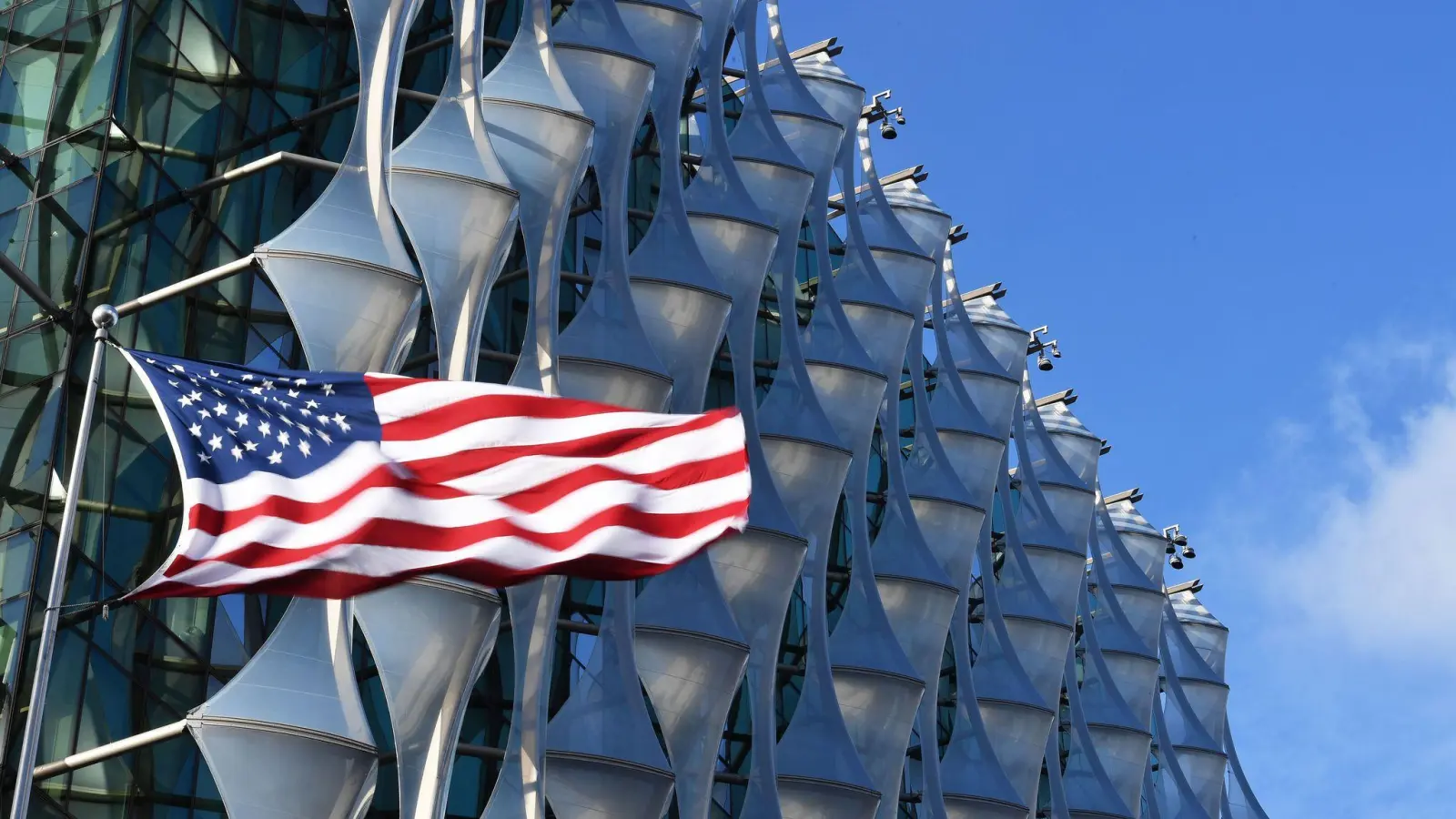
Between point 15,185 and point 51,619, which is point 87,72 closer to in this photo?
point 15,185

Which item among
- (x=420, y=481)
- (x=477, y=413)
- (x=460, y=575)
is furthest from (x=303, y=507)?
(x=477, y=413)

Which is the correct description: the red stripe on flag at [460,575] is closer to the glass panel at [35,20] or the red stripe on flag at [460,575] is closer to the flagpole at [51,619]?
the flagpole at [51,619]

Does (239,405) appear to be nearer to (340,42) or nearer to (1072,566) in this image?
(340,42)

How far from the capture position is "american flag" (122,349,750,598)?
1608 centimetres

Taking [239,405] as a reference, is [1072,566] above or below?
above

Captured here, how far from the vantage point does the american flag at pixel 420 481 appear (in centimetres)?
1608

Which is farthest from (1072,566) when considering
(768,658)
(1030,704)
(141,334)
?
(141,334)

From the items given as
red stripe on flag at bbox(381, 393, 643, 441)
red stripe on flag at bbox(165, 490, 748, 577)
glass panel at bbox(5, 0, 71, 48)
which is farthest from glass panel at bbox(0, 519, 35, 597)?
red stripe on flag at bbox(165, 490, 748, 577)

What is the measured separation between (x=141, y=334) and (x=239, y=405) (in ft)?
46.2

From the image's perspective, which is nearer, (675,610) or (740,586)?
(675,610)

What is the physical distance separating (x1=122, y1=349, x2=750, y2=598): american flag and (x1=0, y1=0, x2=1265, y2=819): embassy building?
8.19 m

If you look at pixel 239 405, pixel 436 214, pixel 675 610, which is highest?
pixel 436 214

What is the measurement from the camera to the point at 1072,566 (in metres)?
49.4

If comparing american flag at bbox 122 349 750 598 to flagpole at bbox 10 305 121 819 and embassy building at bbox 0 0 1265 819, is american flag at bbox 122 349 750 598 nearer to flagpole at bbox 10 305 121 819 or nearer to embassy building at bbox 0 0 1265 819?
flagpole at bbox 10 305 121 819
